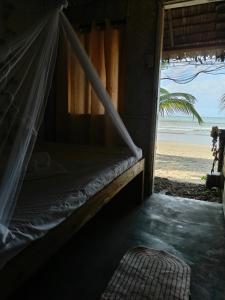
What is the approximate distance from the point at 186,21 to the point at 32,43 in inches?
100

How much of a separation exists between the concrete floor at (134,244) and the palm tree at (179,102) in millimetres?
2254

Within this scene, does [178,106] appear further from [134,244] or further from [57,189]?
[57,189]

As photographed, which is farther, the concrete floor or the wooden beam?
the wooden beam

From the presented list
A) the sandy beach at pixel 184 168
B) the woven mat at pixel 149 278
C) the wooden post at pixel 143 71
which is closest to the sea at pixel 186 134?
the sandy beach at pixel 184 168

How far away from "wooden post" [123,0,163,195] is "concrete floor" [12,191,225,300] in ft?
2.40

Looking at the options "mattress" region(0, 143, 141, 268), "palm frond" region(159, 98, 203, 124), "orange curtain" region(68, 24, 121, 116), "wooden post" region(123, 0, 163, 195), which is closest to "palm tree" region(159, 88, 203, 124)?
"palm frond" region(159, 98, 203, 124)

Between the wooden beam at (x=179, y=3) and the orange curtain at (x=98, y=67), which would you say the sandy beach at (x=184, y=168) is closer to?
the orange curtain at (x=98, y=67)

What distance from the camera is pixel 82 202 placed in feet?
5.12

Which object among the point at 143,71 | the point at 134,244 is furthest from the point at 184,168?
the point at 134,244

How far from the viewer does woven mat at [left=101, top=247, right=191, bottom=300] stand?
150cm

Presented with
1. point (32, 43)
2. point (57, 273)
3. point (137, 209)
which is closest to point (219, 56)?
point (137, 209)

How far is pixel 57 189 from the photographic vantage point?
1570 mm

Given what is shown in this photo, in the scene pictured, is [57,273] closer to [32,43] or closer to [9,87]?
[9,87]

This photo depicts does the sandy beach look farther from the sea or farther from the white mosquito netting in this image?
the white mosquito netting
